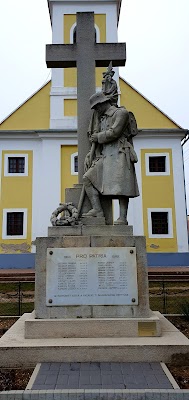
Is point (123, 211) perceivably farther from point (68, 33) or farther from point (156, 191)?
point (68, 33)

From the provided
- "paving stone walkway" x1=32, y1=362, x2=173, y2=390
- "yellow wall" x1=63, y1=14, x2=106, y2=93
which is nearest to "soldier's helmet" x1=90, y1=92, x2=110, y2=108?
"paving stone walkway" x1=32, y1=362, x2=173, y2=390

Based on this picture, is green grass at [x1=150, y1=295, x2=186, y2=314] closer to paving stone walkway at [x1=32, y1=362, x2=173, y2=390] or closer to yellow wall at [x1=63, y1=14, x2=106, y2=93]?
paving stone walkway at [x1=32, y1=362, x2=173, y2=390]

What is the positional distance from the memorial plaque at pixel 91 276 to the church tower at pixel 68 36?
1680 cm

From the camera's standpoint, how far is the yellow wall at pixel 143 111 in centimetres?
2225

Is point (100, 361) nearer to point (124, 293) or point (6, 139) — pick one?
point (124, 293)

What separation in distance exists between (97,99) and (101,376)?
165 inches

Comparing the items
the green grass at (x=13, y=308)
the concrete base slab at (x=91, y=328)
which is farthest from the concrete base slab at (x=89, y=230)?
the green grass at (x=13, y=308)

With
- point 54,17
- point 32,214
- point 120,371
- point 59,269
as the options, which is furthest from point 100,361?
point 54,17

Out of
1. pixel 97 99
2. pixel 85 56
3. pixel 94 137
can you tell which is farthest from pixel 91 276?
pixel 85 56

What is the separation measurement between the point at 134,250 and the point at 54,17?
838 inches

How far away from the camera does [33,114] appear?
2245 centimetres

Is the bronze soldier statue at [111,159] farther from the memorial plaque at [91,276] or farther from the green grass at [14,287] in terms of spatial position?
A: the green grass at [14,287]

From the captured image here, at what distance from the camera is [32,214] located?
2156 cm

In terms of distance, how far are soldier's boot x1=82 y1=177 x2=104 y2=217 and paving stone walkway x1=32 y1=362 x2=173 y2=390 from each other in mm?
2248
